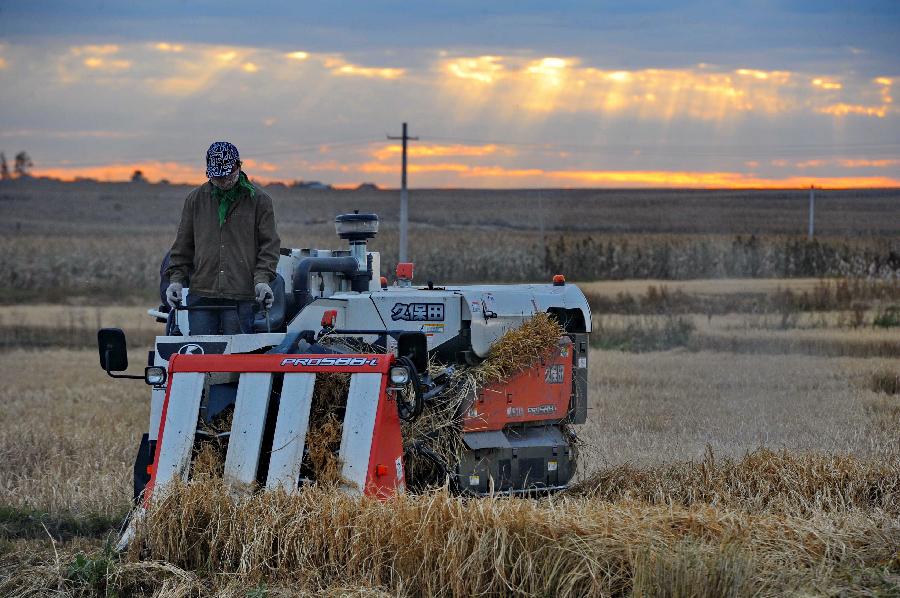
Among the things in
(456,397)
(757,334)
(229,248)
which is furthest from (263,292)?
(757,334)

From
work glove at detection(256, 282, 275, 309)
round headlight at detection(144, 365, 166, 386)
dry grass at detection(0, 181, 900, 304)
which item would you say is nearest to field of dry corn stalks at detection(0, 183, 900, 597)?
round headlight at detection(144, 365, 166, 386)

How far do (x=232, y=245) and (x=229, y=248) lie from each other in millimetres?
30

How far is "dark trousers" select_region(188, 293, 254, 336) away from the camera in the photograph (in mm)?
8258

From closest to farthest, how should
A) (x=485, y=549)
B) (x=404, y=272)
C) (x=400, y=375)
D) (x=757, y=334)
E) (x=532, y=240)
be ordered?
(x=485, y=549) < (x=400, y=375) < (x=404, y=272) < (x=757, y=334) < (x=532, y=240)

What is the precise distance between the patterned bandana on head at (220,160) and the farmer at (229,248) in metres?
0.02

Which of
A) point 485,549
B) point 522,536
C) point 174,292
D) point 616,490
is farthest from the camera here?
point 616,490

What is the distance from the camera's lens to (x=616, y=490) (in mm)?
9289

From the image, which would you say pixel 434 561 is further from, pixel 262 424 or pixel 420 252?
pixel 420 252

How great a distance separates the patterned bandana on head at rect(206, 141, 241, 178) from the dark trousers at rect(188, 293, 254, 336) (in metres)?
0.84

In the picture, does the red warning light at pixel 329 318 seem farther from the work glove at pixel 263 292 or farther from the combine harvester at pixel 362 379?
the work glove at pixel 263 292

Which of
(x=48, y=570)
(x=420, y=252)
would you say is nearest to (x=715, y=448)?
(x=48, y=570)

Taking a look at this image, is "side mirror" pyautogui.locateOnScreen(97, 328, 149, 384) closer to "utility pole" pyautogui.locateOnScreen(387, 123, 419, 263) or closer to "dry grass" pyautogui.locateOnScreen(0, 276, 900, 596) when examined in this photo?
"dry grass" pyautogui.locateOnScreen(0, 276, 900, 596)

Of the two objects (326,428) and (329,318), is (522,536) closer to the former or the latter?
(326,428)

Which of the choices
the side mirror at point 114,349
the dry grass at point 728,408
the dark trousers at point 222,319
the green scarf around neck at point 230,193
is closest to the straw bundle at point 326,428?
the dark trousers at point 222,319
